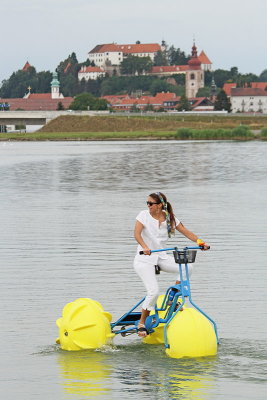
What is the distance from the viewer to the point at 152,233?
11734 millimetres

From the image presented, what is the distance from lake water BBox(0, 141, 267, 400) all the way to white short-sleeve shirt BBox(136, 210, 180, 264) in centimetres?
110

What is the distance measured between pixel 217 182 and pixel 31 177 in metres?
11.0

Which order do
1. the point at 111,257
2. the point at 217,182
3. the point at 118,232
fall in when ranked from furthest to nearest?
the point at 217,182 → the point at 118,232 → the point at 111,257

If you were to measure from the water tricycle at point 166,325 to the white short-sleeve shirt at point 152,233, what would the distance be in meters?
0.29

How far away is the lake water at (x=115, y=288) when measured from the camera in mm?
10867

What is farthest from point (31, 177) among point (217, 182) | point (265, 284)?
point (265, 284)

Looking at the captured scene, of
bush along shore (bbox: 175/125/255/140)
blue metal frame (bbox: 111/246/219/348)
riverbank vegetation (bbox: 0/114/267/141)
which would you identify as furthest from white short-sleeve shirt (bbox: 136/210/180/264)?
riverbank vegetation (bbox: 0/114/267/141)

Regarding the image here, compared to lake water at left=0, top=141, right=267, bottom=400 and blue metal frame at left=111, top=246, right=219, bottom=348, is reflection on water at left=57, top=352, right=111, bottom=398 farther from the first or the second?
blue metal frame at left=111, top=246, right=219, bottom=348

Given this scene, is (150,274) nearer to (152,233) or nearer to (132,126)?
(152,233)

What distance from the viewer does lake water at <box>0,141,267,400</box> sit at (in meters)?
10.9

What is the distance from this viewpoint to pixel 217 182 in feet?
155

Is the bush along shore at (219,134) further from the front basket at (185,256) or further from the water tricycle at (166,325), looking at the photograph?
the front basket at (185,256)

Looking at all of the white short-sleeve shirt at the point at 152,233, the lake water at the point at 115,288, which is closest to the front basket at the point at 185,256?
the white short-sleeve shirt at the point at 152,233

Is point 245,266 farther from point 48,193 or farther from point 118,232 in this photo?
point 48,193
